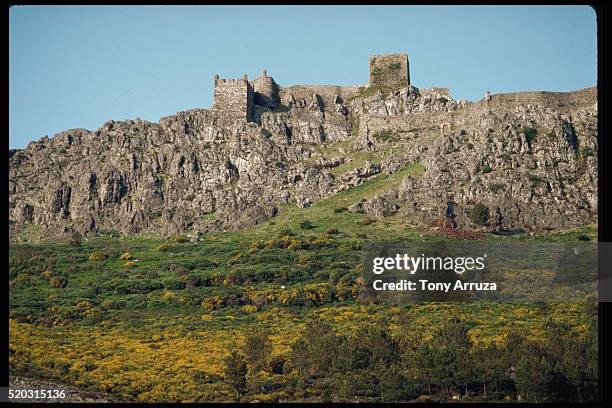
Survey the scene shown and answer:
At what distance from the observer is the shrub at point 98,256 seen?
128 ft

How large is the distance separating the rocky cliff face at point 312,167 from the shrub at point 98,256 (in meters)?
4.18

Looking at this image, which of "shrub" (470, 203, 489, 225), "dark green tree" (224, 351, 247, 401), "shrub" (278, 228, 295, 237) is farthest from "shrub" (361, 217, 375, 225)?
"dark green tree" (224, 351, 247, 401)

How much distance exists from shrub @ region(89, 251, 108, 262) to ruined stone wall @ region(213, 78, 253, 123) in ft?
43.8

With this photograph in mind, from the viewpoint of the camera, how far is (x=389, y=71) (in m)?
54.5

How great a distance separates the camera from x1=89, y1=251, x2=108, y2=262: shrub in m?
39.0

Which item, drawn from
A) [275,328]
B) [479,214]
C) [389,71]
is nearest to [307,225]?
[479,214]

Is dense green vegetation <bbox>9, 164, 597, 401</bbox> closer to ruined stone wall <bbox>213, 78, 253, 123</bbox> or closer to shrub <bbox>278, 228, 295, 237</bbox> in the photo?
shrub <bbox>278, 228, 295, 237</bbox>

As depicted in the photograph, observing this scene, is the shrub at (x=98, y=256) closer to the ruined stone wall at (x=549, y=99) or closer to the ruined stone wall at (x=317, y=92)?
the ruined stone wall at (x=317, y=92)

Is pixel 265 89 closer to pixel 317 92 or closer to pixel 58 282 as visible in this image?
pixel 317 92

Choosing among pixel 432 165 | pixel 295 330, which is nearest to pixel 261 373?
pixel 295 330

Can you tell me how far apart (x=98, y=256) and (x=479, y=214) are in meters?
17.2

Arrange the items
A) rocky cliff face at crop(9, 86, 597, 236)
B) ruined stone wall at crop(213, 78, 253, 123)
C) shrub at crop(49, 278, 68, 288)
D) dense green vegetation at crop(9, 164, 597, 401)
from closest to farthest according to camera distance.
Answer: dense green vegetation at crop(9, 164, 597, 401) → shrub at crop(49, 278, 68, 288) → rocky cliff face at crop(9, 86, 597, 236) → ruined stone wall at crop(213, 78, 253, 123)

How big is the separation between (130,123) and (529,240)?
2346 cm

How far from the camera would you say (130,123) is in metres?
49.5
